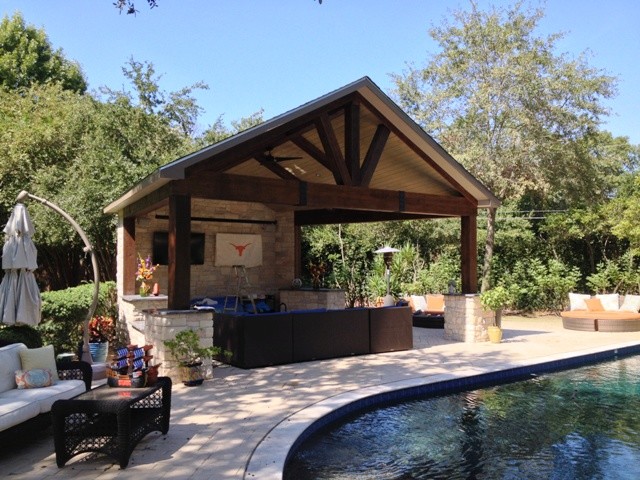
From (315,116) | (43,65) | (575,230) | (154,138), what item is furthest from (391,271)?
(43,65)

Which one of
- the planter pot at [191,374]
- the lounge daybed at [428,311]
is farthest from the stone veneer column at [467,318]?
the planter pot at [191,374]

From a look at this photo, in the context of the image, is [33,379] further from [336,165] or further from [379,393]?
[336,165]

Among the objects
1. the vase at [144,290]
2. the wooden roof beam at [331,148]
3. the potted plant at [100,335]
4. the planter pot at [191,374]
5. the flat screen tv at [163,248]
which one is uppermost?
the wooden roof beam at [331,148]

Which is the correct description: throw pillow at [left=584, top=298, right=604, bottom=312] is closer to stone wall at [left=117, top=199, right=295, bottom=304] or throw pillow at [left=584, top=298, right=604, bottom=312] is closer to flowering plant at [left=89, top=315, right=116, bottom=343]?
stone wall at [left=117, top=199, right=295, bottom=304]

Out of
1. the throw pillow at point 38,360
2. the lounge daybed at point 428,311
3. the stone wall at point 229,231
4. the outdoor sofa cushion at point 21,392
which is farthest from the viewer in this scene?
the lounge daybed at point 428,311

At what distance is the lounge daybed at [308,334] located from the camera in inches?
324

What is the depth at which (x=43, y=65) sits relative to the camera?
24.7m

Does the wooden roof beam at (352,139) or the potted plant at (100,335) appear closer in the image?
the potted plant at (100,335)

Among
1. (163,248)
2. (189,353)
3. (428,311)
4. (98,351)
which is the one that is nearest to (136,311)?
(98,351)

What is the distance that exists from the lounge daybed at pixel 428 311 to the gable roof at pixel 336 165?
146 inches

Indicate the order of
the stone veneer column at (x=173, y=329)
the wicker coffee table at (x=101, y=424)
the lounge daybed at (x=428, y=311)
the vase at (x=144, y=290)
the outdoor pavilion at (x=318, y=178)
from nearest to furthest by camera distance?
the wicker coffee table at (x=101, y=424)
the stone veneer column at (x=173, y=329)
the outdoor pavilion at (x=318, y=178)
the vase at (x=144, y=290)
the lounge daybed at (x=428, y=311)

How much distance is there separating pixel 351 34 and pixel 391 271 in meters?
7.90

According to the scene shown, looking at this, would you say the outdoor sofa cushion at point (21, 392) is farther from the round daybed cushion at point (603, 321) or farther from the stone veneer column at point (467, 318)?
the round daybed cushion at point (603, 321)

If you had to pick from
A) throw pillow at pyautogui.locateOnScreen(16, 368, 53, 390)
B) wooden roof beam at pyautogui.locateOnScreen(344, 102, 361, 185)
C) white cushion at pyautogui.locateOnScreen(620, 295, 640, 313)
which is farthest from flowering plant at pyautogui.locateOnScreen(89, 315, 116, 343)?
white cushion at pyautogui.locateOnScreen(620, 295, 640, 313)
